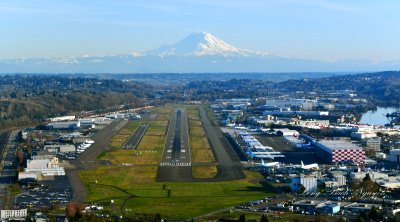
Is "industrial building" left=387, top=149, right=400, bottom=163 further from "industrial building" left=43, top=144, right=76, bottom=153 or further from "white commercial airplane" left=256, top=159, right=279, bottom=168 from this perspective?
"industrial building" left=43, top=144, right=76, bottom=153

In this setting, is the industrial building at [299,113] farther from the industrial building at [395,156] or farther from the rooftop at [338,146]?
the industrial building at [395,156]

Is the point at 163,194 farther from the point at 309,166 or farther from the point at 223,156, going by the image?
the point at 223,156

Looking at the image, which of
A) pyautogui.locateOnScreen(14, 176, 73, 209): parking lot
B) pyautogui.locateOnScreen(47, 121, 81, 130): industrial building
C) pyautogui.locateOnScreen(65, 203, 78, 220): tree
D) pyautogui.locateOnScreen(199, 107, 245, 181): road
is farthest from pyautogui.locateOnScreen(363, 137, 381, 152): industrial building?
pyautogui.locateOnScreen(47, 121, 81, 130): industrial building

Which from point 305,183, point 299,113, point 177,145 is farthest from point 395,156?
point 299,113

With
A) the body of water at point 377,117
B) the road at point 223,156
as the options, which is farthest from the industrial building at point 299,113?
the road at point 223,156

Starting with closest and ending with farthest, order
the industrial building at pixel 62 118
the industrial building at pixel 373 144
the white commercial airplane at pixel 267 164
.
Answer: the white commercial airplane at pixel 267 164
the industrial building at pixel 373 144
the industrial building at pixel 62 118

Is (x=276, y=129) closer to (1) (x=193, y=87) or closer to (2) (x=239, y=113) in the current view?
(2) (x=239, y=113)
